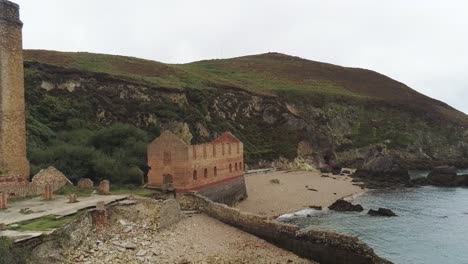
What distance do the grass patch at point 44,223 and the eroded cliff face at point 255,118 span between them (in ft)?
88.4

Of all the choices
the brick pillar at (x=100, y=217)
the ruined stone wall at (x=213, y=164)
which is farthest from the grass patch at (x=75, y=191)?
the ruined stone wall at (x=213, y=164)

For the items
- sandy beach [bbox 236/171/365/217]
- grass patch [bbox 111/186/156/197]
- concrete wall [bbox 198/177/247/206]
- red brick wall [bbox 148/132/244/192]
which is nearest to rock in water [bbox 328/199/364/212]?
sandy beach [bbox 236/171/365/217]

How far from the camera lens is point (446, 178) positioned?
67500mm

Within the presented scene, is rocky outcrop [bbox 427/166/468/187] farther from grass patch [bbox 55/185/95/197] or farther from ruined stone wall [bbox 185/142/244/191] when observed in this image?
grass patch [bbox 55/185/95/197]

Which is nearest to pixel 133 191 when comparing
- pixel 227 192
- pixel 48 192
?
pixel 48 192

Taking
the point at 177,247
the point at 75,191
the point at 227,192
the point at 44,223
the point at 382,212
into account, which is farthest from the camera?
the point at 382,212

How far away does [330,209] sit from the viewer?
45.4 metres

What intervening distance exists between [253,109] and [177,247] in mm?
68707

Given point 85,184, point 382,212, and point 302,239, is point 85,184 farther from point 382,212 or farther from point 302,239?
point 382,212

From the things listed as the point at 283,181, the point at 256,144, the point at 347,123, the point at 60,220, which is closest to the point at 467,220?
the point at 283,181

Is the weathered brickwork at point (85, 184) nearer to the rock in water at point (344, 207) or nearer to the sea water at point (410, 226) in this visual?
the sea water at point (410, 226)

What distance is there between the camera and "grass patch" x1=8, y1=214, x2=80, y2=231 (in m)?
20.8

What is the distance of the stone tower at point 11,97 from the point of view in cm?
3003

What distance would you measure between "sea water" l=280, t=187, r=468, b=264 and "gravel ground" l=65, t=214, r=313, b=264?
792 centimetres
